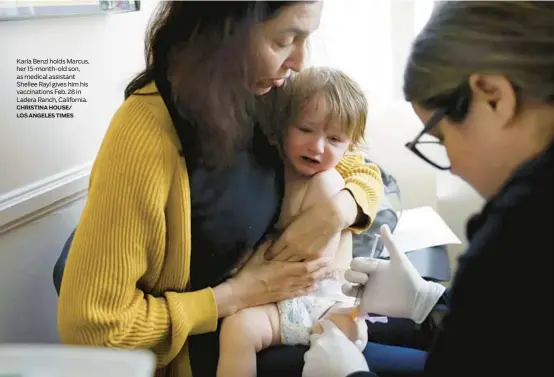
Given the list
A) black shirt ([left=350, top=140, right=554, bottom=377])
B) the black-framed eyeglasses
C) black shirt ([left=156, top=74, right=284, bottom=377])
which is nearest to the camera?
black shirt ([left=350, top=140, right=554, bottom=377])

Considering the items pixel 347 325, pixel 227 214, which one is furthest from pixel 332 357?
pixel 227 214

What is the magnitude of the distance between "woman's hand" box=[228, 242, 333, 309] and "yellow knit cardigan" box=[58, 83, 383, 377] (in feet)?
0.24

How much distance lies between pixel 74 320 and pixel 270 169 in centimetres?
29

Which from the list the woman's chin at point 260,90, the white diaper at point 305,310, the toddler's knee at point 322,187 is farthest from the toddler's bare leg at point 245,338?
the woman's chin at point 260,90

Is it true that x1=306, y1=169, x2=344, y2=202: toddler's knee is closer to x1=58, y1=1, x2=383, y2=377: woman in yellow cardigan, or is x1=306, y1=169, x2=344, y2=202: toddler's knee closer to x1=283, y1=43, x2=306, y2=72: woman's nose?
x1=58, y1=1, x2=383, y2=377: woman in yellow cardigan

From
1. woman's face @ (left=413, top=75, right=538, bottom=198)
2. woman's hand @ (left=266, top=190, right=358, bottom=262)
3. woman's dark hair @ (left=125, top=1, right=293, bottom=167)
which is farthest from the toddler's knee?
woman's face @ (left=413, top=75, right=538, bottom=198)

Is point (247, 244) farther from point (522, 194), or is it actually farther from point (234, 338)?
point (522, 194)

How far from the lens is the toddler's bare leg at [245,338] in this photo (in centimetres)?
78

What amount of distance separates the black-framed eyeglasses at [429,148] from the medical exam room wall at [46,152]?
0.33 m

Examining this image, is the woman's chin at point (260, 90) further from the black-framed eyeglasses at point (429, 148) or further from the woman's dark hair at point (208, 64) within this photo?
the black-framed eyeglasses at point (429, 148)

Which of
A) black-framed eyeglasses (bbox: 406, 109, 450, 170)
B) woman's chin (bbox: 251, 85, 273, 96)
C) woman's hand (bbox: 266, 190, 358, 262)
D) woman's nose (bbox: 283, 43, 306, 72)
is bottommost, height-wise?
woman's hand (bbox: 266, 190, 358, 262)

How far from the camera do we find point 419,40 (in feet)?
2.03

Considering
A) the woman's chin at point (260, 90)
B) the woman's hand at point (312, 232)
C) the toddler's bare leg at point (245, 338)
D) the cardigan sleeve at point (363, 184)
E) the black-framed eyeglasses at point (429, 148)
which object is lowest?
the toddler's bare leg at point (245, 338)

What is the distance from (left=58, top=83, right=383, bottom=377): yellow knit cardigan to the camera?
71 centimetres
